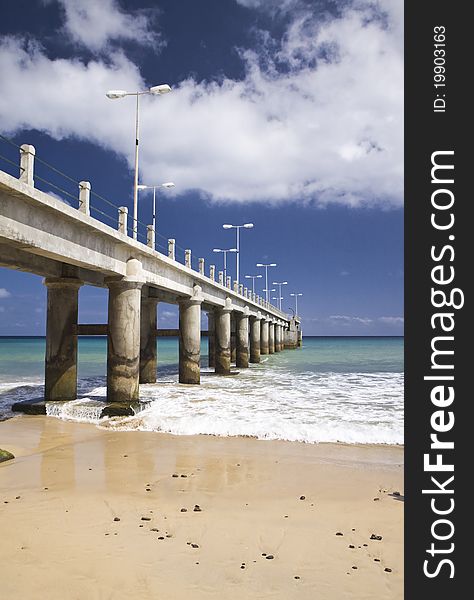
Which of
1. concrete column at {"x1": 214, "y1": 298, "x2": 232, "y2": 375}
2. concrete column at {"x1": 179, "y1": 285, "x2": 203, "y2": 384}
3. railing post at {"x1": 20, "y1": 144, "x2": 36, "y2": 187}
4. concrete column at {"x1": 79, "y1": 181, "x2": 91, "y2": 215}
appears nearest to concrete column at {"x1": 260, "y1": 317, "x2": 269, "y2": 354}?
concrete column at {"x1": 214, "y1": 298, "x2": 232, "y2": 375}

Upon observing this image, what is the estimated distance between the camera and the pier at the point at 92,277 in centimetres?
1123

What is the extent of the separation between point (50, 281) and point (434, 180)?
14.0 meters

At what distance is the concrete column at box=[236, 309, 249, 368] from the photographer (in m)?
39.9

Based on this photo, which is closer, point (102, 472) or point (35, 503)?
point (35, 503)

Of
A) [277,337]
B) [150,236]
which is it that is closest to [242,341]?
[150,236]

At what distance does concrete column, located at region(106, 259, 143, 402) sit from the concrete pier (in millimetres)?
23567

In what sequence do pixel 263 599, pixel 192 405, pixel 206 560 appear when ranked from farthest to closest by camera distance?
Answer: pixel 192 405 → pixel 206 560 → pixel 263 599

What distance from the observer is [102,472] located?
8898 mm

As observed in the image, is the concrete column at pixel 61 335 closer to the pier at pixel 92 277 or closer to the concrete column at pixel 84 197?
the pier at pixel 92 277

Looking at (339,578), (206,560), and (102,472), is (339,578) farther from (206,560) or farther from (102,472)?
(102,472)

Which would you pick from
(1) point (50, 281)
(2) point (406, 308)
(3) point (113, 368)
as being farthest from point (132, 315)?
(2) point (406, 308)

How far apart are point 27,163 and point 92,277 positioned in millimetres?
8305

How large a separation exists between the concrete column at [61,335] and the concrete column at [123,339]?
1705 millimetres

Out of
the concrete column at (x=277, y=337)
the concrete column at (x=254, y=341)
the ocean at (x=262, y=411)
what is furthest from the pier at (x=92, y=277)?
the concrete column at (x=277, y=337)
